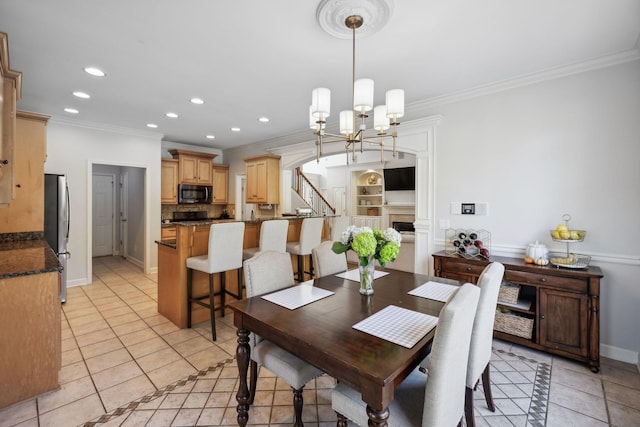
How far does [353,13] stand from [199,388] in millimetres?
2833

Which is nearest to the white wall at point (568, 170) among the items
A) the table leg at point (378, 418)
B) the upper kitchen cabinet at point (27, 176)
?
the table leg at point (378, 418)

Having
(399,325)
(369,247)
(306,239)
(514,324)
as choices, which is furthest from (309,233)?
(399,325)

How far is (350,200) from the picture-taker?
9.88 meters

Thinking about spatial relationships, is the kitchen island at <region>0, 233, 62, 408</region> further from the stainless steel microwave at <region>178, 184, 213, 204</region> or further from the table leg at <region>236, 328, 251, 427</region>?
the stainless steel microwave at <region>178, 184, 213, 204</region>

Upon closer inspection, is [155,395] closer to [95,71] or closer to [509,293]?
[95,71]

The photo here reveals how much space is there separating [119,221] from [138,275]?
247 cm

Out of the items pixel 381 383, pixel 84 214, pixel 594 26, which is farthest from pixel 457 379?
pixel 84 214

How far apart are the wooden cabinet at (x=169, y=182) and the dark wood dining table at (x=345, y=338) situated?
16.0 ft

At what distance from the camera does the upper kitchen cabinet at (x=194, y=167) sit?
5.96 m

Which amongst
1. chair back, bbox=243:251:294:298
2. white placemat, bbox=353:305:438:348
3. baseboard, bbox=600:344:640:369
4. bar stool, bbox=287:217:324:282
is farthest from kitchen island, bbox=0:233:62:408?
baseboard, bbox=600:344:640:369

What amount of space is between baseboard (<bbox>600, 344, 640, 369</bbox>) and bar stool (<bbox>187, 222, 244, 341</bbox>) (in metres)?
3.52

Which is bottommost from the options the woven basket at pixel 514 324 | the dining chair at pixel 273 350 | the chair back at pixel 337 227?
the woven basket at pixel 514 324

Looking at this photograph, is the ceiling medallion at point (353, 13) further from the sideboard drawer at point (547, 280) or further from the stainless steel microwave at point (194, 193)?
the stainless steel microwave at point (194, 193)

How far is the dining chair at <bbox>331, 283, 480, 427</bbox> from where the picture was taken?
43.5 inches
